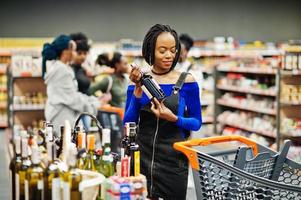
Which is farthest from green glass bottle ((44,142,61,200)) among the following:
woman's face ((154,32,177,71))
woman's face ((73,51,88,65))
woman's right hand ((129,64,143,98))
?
woman's face ((73,51,88,65))

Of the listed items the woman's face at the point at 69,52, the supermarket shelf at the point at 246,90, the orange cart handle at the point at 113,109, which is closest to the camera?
the woman's face at the point at 69,52

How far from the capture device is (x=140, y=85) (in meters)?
3.04

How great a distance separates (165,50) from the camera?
3117mm

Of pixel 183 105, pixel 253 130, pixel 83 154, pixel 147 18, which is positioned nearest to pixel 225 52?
pixel 147 18

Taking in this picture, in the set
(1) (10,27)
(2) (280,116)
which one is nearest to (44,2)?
(1) (10,27)

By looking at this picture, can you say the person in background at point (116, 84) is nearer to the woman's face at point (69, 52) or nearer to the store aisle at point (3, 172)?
the woman's face at point (69, 52)

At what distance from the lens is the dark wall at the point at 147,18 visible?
13.8 m

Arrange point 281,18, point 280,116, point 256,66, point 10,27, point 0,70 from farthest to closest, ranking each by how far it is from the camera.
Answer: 1. point 281,18
2. point 10,27
3. point 0,70
4. point 256,66
5. point 280,116

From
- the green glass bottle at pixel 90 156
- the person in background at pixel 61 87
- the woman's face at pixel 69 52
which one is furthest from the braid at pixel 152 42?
the woman's face at pixel 69 52

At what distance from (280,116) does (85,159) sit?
5.64m

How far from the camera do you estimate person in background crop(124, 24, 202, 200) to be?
3.12 meters

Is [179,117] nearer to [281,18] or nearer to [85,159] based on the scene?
[85,159]

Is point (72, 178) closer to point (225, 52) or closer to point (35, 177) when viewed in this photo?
point (35, 177)

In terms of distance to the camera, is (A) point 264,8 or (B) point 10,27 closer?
(B) point 10,27
